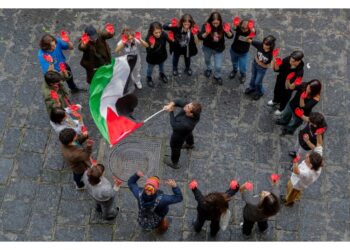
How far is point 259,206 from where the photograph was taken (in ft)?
23.0

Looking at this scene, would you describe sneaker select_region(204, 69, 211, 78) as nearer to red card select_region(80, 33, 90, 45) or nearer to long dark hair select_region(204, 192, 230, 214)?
red card select_region(80, 33, 90, 45)

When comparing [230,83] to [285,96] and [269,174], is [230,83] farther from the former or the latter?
[269,174]

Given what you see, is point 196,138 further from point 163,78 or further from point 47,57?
point 47,57

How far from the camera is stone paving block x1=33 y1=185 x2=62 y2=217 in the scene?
846 centimetres

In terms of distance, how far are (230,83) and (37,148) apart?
3.86m

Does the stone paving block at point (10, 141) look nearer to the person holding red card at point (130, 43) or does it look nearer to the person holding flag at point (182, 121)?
the person holding red card at point (130, 43)

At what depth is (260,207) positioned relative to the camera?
700cm

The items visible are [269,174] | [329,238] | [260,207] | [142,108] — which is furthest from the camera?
[142,108]

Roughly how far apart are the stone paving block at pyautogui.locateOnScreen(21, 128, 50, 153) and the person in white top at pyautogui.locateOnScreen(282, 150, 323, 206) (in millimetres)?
4374

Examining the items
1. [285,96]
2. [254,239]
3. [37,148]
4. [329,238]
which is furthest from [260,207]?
[37,148]

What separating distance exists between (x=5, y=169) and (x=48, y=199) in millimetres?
1003

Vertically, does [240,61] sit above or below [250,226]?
above

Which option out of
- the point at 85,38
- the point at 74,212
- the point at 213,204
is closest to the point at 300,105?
the point at 213,204

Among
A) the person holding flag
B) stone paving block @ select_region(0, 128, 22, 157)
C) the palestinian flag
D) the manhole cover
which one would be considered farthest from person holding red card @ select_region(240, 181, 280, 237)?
→ stone paving block @ select_region(0, 128, 22, 157)
